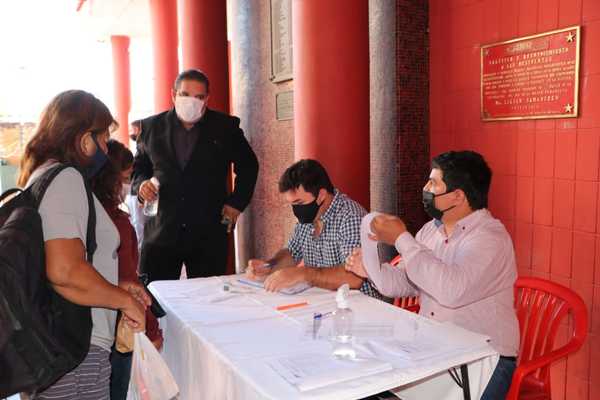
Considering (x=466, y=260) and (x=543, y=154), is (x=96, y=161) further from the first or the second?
(x=543, y=154)

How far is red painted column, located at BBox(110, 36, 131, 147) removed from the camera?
1148cm

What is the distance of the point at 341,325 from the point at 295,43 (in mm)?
2126

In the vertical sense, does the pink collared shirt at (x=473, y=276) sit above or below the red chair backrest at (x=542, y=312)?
above

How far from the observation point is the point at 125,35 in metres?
11.4

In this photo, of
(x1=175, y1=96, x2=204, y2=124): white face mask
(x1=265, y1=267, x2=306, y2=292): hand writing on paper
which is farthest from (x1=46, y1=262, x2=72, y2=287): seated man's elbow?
(x1=175, y1=96, x2=204, y2=124): white face mask

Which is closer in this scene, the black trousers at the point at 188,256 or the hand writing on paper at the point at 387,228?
the hand writing on paper at the point at 387,228

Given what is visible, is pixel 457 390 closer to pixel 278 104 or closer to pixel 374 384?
pixel 374 384

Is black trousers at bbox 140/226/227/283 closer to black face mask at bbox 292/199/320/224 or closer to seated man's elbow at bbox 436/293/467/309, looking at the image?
black face mask at bbox 292/199/320/224

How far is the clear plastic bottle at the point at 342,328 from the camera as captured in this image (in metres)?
1.45

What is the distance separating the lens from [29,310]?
1.31 meters

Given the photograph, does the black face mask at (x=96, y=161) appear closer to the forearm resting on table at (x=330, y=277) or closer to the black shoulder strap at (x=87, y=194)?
the black shoulder strap at (x=87, y=194)

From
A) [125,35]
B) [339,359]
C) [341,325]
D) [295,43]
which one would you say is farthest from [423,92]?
[125,35]

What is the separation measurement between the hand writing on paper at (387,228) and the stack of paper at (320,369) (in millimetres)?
541

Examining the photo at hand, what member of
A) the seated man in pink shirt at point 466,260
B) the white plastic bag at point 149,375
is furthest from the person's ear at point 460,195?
the white plastic bag at point 149,375
